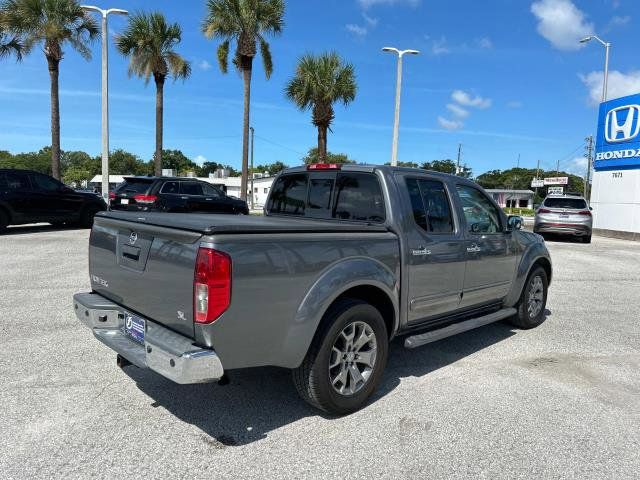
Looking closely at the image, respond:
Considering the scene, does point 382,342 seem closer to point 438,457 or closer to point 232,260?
point 438,457

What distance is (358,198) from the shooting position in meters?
4.32

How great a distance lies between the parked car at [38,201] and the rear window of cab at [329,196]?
425 inches

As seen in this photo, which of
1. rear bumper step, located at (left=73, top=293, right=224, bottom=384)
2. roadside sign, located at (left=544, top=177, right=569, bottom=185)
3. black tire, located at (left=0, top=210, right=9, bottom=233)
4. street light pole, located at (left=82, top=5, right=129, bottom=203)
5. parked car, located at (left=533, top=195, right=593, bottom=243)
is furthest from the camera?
roadside sign, located at (left=544, top=177, right=569, bottom=185)

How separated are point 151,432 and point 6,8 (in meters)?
23.6

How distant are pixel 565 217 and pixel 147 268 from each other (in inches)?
641

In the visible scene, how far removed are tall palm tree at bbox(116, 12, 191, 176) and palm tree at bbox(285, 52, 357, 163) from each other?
6.12 m

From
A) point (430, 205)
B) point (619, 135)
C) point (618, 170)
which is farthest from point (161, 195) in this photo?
point (619, 135)

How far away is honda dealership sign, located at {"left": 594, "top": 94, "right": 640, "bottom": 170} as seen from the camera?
68.8ft

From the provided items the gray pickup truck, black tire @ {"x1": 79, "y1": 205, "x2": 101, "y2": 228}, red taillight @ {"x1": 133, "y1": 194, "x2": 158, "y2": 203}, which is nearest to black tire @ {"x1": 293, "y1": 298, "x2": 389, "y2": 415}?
the gray pickup truck

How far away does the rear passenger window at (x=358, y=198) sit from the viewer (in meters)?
4.15

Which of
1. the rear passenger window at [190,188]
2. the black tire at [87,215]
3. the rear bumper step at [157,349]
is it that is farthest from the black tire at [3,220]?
the rear bumper step at [157,349]

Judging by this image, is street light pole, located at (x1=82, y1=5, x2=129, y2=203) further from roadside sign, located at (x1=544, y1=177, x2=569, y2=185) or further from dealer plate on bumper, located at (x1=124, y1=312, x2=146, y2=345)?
roadside sign, located at (x1=544, y1=177, x2=569, y2=185)

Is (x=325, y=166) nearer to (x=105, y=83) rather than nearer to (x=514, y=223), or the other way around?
(x=514, y=223)

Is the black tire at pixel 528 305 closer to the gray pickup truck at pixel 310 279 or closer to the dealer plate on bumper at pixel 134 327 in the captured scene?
the gray pickup truck at pixel 310 279
